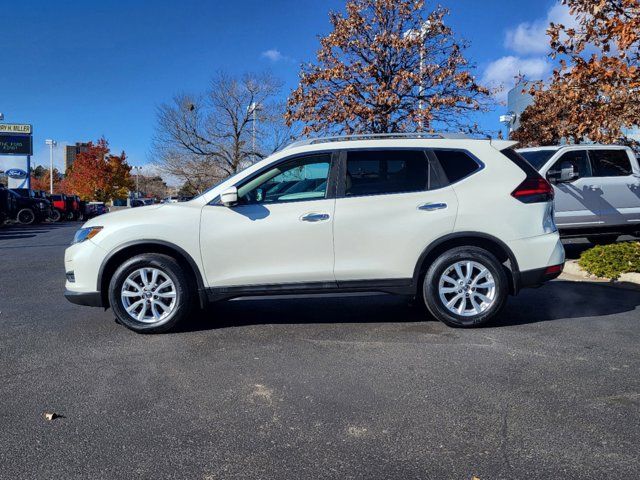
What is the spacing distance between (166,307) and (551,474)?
12.0ft

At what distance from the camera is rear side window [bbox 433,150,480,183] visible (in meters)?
5.22

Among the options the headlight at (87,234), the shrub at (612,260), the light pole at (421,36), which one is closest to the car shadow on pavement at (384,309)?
the shrub at (612,260)

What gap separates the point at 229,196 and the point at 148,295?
1251mm

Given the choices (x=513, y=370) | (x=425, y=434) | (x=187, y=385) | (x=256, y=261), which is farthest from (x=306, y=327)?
(x=425, y=434)

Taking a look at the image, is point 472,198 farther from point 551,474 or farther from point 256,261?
point 551,474

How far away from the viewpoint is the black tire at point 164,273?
5012 millimetres

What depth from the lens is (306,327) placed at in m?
5.29

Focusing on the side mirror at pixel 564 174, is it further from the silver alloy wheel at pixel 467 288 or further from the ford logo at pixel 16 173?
the ford logo at pixel 16 173

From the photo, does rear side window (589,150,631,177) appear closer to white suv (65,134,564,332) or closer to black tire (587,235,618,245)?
black tire (587,235,618,245)

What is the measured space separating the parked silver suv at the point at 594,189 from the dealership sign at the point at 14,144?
1565 inches

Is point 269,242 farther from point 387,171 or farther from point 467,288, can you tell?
point 467,288

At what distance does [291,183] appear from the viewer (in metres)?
5.23

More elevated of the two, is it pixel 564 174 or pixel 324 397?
pixel 564 174

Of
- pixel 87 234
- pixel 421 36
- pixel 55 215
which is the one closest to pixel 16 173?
pixel 55 215
